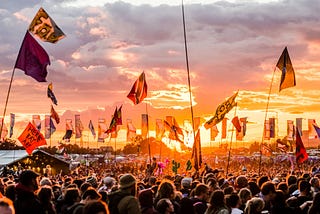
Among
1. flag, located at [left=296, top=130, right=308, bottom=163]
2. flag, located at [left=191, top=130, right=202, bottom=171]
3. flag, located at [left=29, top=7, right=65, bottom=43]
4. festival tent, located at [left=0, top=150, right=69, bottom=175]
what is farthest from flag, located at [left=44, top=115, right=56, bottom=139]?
flag, located at [left=296, top=130, right=308, bottom=163]

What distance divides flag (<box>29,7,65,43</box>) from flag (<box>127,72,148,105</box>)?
1064cm

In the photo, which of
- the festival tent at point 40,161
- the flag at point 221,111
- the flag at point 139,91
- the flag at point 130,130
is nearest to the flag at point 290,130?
the flag at point 130,130

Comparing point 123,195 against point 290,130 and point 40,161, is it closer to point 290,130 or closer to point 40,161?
point 40,161

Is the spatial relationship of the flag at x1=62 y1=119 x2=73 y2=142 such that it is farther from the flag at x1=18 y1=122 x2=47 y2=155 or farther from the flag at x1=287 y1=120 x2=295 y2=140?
the flag at x1=18 y1=122 x2=47 y2=155

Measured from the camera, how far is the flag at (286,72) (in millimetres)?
24970

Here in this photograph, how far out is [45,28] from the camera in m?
20.5

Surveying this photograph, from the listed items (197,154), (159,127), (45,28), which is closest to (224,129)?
(159,127)

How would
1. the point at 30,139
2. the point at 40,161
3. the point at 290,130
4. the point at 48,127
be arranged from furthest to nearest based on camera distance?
1. the point at 290,130
2. the point at 48,127
3. the point at 40,161
4. the point at 30,139

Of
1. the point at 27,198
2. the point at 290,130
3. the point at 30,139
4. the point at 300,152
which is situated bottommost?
the point at 27,198

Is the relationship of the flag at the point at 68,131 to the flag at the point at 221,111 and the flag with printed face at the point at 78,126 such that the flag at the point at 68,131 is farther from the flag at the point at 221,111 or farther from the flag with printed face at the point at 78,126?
the flag at the point at 221,111

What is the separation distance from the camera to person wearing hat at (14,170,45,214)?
8305 mm

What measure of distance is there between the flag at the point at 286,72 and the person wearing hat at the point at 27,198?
60.1ft

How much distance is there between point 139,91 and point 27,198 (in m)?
22.6

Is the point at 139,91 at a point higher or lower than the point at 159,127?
higher
